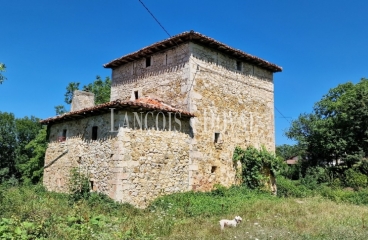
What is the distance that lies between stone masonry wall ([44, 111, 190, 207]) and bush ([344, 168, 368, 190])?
605 inches

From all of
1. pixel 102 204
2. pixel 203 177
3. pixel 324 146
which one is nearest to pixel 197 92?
pixel 203 177

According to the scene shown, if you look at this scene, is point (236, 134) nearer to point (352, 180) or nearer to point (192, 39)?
point (192, 39)

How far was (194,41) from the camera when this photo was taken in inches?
588

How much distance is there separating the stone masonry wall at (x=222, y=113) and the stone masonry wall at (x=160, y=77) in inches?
22.6

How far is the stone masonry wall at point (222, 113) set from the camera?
1488 centimetres

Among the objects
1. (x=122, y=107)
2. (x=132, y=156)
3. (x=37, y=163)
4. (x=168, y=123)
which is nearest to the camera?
(x=122, y=107)

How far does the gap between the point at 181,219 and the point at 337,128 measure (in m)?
22.1

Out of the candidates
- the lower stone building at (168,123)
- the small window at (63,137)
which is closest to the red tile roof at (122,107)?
the lower stone building at (168,123)

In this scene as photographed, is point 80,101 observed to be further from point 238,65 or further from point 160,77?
point 238,65

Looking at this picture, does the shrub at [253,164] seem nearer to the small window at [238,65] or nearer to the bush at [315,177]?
the small window at [238,65]

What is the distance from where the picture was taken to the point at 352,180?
2367 centimetres

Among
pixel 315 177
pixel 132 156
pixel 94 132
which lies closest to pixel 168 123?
pixel 132 156

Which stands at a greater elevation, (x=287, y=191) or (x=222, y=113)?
(x=222, y=113)

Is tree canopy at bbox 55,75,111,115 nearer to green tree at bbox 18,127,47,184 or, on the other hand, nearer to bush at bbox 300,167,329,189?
green tree at bbox 18,127,47,184
